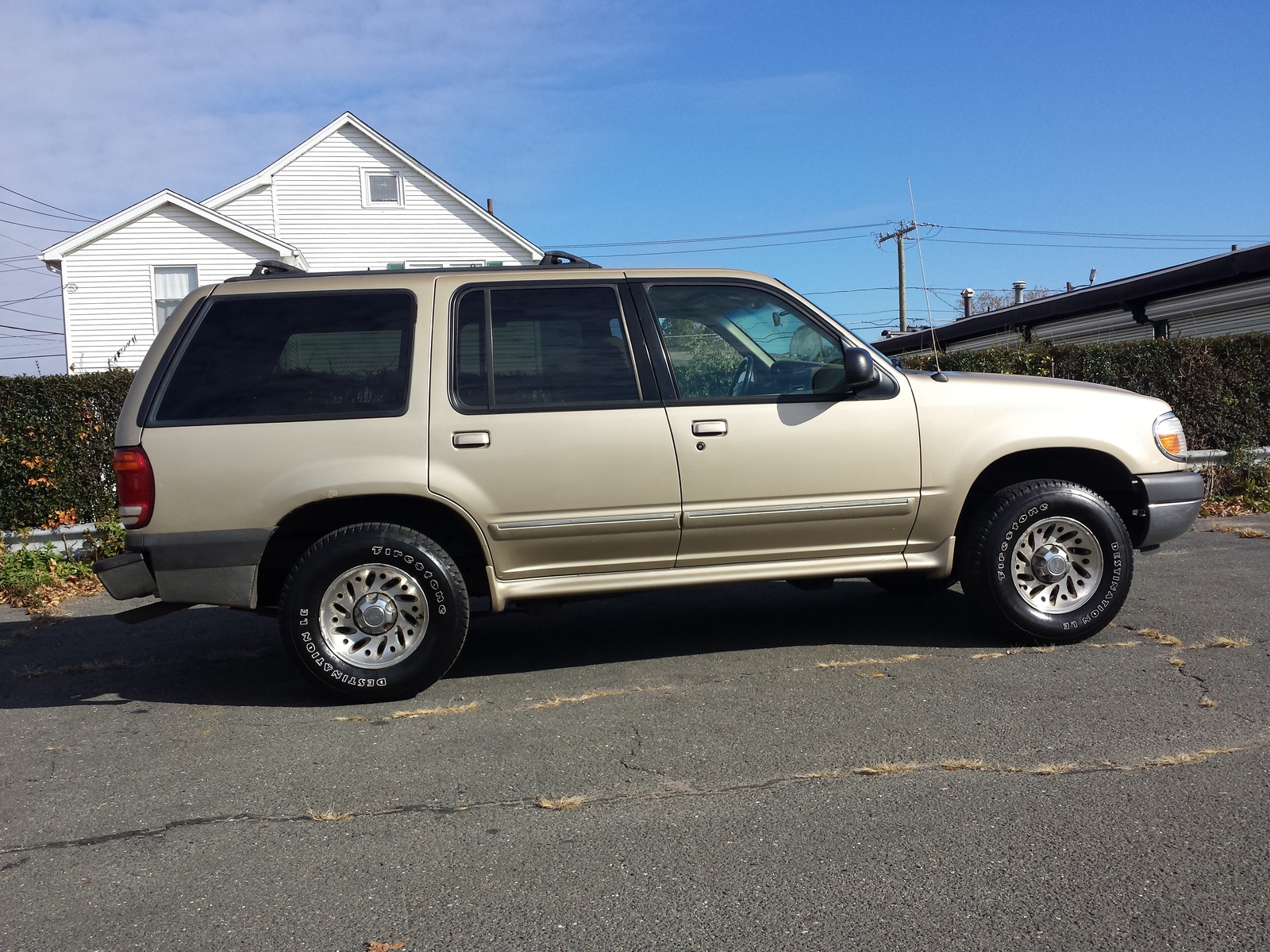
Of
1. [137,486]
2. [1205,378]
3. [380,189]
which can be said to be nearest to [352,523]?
[137,486]

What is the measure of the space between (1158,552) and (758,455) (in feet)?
15.0

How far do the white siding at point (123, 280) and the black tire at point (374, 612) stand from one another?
745 inches

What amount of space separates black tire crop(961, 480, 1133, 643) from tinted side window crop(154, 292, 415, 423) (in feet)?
9.80

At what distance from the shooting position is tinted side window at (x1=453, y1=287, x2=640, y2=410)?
4.88m

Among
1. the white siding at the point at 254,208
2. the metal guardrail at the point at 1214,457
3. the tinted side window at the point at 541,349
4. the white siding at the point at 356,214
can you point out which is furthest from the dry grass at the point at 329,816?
the white siding at the point at 254,208

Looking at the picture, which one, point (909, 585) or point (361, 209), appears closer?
point (909, 585)

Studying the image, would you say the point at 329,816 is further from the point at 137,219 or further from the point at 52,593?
the point at 137,219

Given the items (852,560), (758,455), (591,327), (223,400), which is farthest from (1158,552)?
(223,400)

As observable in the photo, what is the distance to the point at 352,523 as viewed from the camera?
16.0 ft

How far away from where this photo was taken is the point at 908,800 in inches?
135

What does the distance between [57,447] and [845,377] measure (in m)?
7.27

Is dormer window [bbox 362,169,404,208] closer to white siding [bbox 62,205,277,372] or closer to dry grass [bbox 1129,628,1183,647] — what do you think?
white siding [bbox 62,205,277,372]

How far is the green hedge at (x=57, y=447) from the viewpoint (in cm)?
891

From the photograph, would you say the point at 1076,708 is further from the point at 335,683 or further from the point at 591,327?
the point at 335,683
